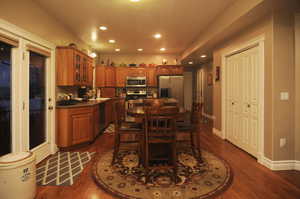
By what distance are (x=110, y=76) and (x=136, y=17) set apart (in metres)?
3.28

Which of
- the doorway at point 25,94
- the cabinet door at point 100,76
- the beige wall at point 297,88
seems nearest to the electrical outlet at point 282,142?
the beige wall at point 297,88

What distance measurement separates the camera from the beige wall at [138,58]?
21.3 ft

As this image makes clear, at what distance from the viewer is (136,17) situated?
3217 mm

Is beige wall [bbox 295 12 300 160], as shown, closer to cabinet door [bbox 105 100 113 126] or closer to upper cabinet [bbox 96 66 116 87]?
cabinet door [bbox 105 100 113 126]

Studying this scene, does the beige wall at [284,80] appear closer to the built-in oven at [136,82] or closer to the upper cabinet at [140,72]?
the upper cabinet at [140,72]

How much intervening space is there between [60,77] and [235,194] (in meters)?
3.60

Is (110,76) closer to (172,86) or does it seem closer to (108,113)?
(108,113)

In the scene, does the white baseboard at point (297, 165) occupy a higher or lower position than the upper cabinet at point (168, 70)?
lower

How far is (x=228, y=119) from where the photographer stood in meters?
3.77

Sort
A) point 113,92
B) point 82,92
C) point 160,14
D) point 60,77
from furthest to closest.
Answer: point 113,92 < point 82,92 < point 60,77 < point 160,14

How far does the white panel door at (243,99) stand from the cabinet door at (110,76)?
162 inches

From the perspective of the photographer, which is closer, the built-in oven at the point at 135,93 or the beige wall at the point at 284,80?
the beige wall at the point at 284,80

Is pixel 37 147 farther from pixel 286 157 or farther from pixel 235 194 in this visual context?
pixel 286 157

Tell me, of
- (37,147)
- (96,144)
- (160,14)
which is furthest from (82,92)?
(160,14)
